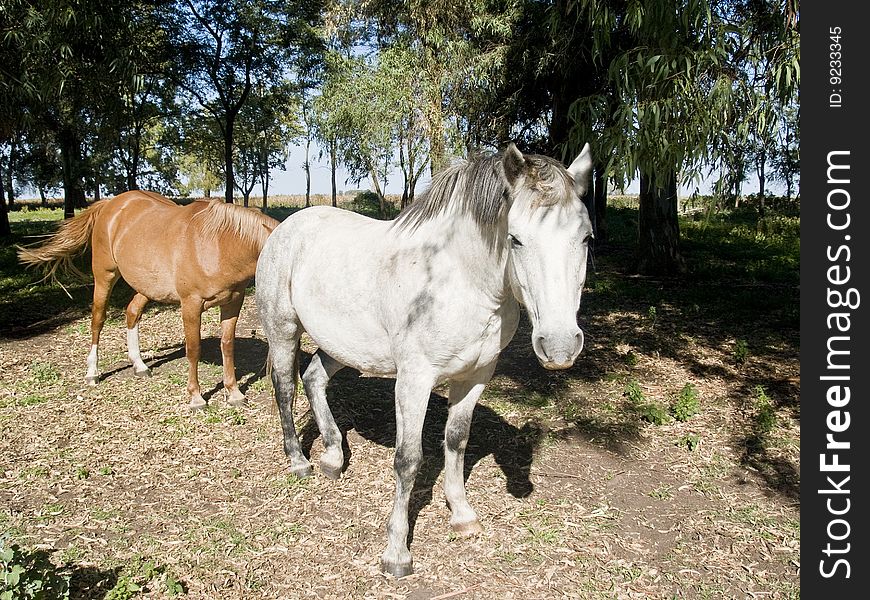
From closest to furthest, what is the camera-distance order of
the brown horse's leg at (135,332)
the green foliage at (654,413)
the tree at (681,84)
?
the tree at (681,84) → the green foliage at (654,413) → the brown horse's leg at (135,332)

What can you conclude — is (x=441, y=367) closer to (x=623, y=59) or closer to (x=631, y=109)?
(x=631, y=109)

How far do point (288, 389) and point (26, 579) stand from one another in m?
2.07

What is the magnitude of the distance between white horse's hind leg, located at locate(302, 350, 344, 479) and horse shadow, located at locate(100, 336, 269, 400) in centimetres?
183

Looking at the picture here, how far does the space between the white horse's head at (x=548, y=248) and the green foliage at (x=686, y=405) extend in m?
3.29

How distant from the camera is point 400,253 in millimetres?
3279

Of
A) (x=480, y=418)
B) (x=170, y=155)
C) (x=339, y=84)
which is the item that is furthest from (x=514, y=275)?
(x=170, y=155)

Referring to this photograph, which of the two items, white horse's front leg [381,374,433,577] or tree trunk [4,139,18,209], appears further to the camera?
tree trunk [4,139,18,209]

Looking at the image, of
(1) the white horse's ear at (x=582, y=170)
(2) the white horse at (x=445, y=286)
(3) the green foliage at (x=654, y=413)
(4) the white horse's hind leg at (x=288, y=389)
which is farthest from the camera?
(3) the green foliage at (x=654, y=413)

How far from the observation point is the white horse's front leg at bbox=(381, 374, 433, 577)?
10.3ft

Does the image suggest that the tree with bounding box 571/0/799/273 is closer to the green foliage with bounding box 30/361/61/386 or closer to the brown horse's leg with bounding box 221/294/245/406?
the brown horse's leg with bounding box 221/294/245/406

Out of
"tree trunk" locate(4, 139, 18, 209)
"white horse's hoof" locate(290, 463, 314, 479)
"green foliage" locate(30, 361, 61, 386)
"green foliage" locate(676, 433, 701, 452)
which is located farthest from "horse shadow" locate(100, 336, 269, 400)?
"tree trunk" locate(4, 139, 18, 209)

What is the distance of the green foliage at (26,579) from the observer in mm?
2311

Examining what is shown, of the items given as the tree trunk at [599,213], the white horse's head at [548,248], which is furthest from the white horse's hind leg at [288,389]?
the tree trunk at [599,213]

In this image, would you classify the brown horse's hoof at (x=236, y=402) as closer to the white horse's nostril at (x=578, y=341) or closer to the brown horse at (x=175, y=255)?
the brown horse at (x=175, y=255)
